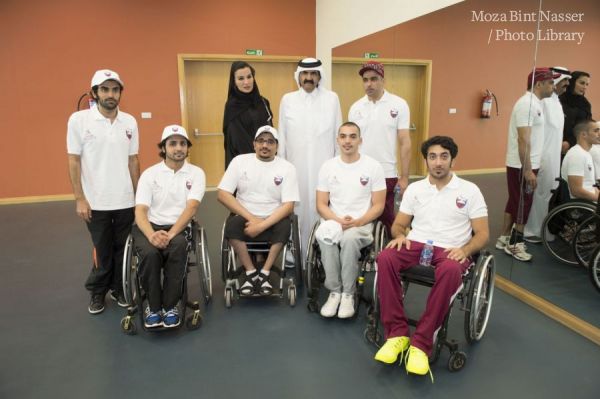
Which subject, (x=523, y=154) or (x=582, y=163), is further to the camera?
(x=523, y=154)

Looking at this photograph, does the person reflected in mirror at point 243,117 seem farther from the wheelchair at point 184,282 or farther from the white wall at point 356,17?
the white wall at point 356,17

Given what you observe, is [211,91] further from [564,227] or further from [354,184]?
[564,227]

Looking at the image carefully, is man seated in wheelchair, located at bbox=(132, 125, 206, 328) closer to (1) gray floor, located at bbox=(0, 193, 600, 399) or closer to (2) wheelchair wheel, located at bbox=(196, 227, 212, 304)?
(2) wheelchair wheel, located at bbox=(196, 227, 212, 304)

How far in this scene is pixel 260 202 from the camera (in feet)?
8.64

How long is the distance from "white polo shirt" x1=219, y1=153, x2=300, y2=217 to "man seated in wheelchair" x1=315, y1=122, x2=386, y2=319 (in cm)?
22

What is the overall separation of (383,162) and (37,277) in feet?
8.81

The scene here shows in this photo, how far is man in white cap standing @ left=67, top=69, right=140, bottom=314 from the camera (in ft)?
7.63

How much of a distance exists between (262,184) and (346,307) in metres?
0.93

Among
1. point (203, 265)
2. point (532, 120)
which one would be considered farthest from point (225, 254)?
point (532, 120)

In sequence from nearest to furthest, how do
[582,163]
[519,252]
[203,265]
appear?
[203,265] → [582,163] → [519,252]

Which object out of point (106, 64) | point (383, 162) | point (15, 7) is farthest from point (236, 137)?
point (15, 7)

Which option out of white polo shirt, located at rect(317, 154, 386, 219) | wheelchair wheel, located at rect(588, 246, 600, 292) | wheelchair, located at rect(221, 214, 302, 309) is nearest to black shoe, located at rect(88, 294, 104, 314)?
wheelchair, located at rect(221, 214, 302, 309)

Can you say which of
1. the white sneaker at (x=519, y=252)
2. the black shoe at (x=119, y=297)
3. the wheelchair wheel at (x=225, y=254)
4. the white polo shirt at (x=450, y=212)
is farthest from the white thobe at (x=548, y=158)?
the black shoe at (x=119, y=297)

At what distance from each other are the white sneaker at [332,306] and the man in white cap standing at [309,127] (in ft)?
2.33
